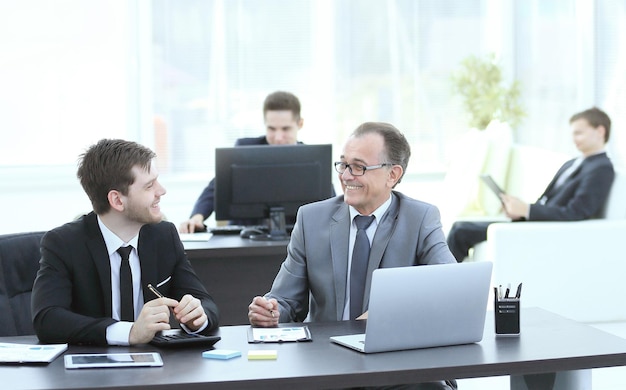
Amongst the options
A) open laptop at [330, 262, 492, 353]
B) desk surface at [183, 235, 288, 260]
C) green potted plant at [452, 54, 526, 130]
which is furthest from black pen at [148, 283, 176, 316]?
green potted plant at [452, 54, 526, 130]

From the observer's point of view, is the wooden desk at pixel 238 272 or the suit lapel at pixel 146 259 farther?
the wooden desk at pixel 238 272

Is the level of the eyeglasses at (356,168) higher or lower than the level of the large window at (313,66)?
lower

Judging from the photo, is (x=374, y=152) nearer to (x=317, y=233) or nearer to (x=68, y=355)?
(x=317, y=233)

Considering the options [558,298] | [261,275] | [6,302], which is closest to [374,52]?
[558,298]

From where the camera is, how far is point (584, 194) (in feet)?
21.0

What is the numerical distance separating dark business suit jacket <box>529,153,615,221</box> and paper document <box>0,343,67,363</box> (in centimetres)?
424

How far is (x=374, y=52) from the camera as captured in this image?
27.4ft

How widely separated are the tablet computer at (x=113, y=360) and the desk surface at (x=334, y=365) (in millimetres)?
26

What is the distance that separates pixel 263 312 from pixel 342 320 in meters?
0.33

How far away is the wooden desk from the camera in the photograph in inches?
191

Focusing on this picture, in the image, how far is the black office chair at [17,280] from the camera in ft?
11.1

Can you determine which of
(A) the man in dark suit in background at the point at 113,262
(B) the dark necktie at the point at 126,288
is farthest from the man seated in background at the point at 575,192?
(B) the dark necktie at the point at 126,288

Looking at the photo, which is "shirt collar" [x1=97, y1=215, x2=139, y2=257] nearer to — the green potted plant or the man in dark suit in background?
the man in dark suit in background

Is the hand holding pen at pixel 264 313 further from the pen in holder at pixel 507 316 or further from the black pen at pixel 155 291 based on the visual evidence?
the pen in holder at pixel 507 316
